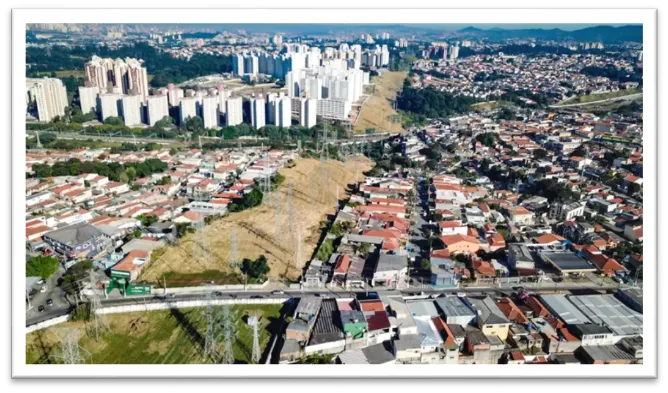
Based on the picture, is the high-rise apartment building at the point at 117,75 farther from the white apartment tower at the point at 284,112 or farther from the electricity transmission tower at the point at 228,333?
the electricity transmission tower at the point at 228,333

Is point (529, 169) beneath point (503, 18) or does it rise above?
beneath

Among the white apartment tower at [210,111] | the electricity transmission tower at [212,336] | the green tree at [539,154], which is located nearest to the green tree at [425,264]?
the electricity transmission tower at [212,336]

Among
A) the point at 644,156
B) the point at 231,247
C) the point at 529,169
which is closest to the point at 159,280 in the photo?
the point at 231,247

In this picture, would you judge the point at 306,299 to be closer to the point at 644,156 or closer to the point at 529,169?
the point at 644,156

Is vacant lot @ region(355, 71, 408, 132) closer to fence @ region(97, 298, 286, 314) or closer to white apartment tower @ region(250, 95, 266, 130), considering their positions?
white apartment tower @ region(250, 95, 266, 130)

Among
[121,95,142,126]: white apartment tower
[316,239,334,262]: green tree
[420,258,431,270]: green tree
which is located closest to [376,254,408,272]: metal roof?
[420,258,431,270]: green tree
